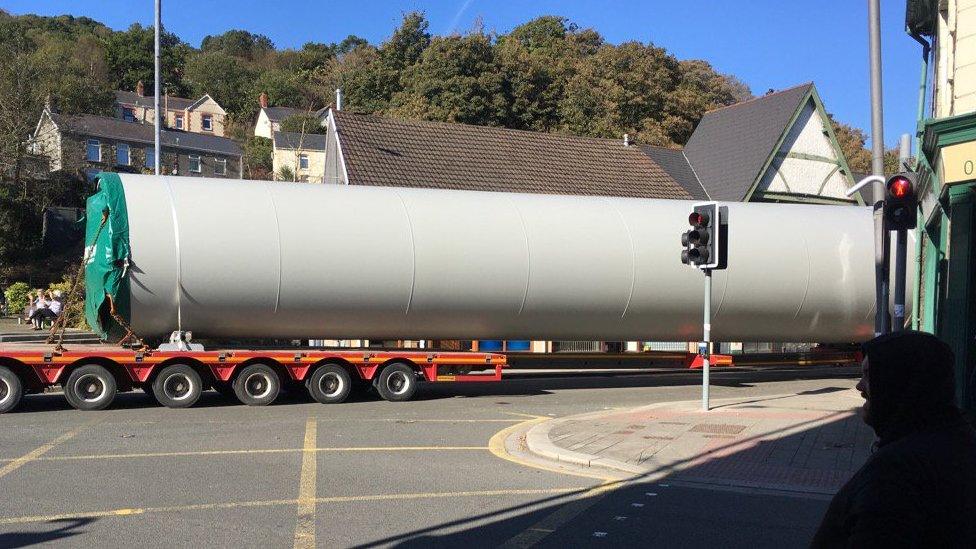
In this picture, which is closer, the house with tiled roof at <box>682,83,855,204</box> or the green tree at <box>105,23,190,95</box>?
the house with tiled roof at <box>682,83,855,204</box>

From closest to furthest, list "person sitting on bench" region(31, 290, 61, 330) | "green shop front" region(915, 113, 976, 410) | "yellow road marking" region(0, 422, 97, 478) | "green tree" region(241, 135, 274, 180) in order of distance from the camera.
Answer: "yellow road marking" region(0, 422, 97, 478) < "green shop front" region(915, 113, 976, 410) < "person sitting on bench" region(31, 290, 61, 330) < "green tree" region(241, 135, 274, 180)

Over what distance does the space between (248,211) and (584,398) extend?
6.94 metres

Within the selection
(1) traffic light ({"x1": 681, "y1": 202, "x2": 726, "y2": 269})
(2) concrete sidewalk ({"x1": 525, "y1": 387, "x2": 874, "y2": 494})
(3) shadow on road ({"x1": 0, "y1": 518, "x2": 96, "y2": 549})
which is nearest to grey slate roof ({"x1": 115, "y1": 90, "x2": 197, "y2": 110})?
(1) traffic light ({"x1": 681, "y1": 202, "x2": 726, "y2": 269})

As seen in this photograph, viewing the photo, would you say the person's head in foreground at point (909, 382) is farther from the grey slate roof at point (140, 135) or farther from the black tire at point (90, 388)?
the grey slate roof at point (140, 135)

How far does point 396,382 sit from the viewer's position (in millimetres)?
16453

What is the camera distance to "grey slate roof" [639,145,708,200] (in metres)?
31.8

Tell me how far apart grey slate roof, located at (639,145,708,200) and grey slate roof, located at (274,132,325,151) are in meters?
34.9

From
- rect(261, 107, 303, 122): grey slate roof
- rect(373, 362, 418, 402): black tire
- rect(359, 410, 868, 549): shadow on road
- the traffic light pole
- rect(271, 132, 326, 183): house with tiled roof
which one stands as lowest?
rect(359, 410, 868, 549): shadow on road

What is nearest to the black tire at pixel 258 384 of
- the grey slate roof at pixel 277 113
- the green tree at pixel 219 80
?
the grey slate roof at pixel 277 113

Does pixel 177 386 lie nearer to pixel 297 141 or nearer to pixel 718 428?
pixel 718 428

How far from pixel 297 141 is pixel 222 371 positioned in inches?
2062

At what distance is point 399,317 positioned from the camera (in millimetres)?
16797

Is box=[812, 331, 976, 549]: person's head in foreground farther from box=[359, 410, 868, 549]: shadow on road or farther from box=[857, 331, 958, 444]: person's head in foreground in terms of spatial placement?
box=[359, 410, 868, 549]: shadow on road

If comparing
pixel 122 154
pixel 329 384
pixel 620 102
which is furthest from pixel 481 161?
pixel 122 154
